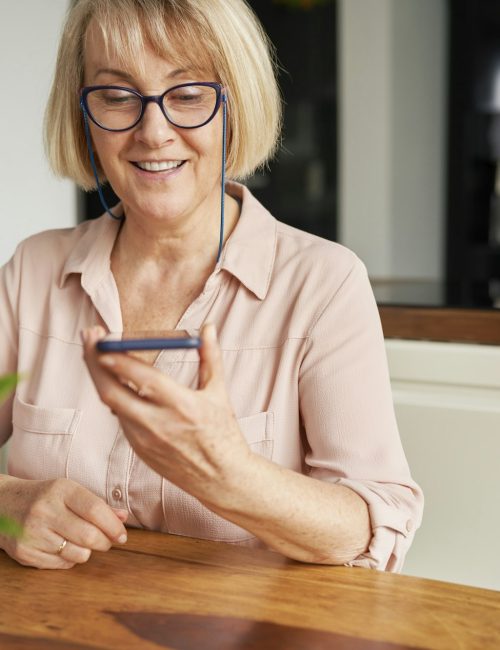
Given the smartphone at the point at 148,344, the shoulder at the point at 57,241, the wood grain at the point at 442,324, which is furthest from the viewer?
the wood grain at the point at 442,324

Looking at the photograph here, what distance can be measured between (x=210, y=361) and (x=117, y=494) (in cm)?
50

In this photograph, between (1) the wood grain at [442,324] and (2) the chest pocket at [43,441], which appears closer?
(2) the chest pocket at [43,441]

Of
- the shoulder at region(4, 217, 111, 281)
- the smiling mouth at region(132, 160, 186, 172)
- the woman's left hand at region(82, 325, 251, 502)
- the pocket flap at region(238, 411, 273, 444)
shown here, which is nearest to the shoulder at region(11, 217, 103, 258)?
the shoulder at region(4, 217, 111, 281)

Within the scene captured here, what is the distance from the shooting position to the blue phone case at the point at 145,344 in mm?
729

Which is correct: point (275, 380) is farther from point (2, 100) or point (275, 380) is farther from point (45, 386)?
point (2, 100)

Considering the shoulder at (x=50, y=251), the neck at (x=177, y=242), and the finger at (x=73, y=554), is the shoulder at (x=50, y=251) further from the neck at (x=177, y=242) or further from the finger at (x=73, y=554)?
the finger at (x=73, y=554)

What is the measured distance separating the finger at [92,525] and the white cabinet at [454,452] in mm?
721

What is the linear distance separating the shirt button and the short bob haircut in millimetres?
544

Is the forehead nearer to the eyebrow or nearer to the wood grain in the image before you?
the eyebrow

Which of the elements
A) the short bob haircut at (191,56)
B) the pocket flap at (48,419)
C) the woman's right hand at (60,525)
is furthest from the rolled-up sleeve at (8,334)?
the woman's right hand at (60,525)

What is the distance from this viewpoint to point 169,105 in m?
1.22

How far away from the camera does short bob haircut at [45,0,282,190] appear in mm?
1216

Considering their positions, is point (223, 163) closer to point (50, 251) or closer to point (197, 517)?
point (50, 251)

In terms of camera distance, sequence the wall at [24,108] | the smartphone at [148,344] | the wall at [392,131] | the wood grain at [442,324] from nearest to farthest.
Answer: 1. the smartphone at [148,344]
2. the wood grain at [442,324]
3. the wall at [24,108]
4. the wall at [392,131]
